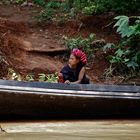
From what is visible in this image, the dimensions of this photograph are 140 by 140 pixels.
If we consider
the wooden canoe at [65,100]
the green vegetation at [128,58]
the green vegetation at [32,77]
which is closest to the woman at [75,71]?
the wooden canoe at [65,100]

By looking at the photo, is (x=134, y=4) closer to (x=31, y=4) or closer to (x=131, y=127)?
(x=31, y=4)

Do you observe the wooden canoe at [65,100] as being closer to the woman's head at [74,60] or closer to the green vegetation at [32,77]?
the woman's head at [74,60]

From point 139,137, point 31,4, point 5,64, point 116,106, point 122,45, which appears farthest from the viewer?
point 31,4

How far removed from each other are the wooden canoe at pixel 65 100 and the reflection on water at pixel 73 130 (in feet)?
0.75

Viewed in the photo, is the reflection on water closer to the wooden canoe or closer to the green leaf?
the wooden canoe

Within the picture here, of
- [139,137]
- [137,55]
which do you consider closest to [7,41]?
[137,55]

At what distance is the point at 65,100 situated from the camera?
6195 millimetres

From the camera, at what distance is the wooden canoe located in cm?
605

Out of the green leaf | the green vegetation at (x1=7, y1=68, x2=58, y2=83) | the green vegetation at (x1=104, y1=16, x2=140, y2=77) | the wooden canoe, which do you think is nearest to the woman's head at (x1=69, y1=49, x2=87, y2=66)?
the wooden canoe

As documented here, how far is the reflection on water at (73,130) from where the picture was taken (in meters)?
5.01

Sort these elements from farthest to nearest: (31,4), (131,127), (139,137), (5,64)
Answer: (31,4)
(5,64)
(131,127)
(139,137)

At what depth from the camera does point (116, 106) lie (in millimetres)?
6445

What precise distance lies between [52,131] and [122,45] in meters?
5.20

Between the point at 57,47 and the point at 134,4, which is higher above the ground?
the point at 134,4
